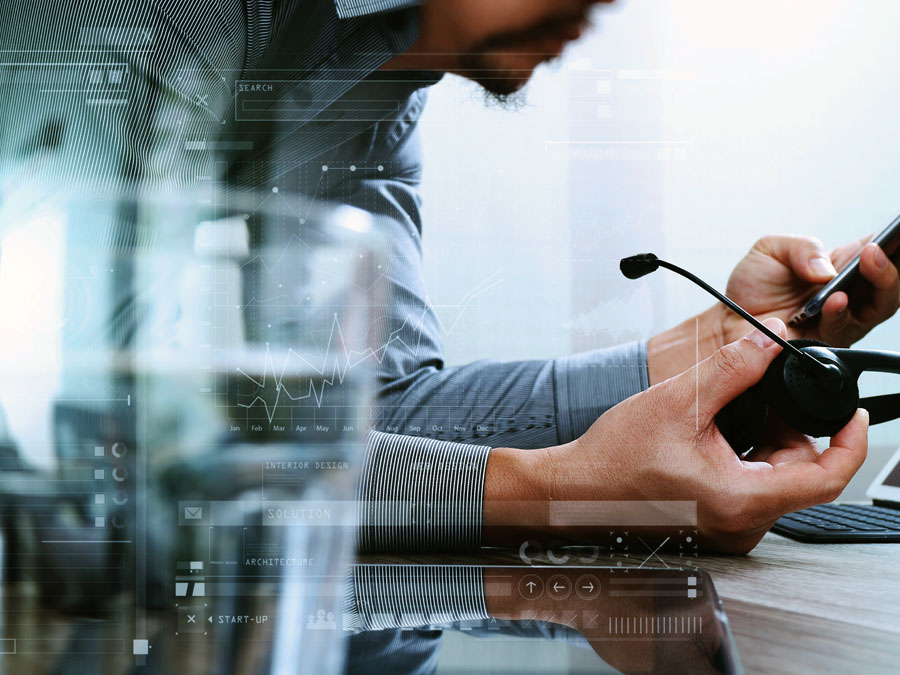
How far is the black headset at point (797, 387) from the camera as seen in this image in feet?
1.35

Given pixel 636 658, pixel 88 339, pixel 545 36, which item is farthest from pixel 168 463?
pixel 545 36

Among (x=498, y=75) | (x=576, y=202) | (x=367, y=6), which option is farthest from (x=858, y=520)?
(x=367, y=6)

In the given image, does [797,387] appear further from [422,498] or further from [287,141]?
[287,141]

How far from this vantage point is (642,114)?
0.44 m

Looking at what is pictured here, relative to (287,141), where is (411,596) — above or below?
below

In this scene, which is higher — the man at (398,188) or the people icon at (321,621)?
the man at (398,188)

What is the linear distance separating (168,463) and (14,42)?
0.33 metres

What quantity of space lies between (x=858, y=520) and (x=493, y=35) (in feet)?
1.72

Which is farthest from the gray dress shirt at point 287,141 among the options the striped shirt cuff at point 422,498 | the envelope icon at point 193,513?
the envelope icon at point 193,513

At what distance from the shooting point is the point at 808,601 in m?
0.36

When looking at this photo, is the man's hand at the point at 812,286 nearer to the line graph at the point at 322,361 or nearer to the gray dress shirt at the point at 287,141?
the gray dress shirt at the point at 287,141

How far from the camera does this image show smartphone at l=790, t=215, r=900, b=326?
510 mm

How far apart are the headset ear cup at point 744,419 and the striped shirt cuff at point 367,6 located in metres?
0.39

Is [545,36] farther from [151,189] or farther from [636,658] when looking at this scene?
[636,658]
